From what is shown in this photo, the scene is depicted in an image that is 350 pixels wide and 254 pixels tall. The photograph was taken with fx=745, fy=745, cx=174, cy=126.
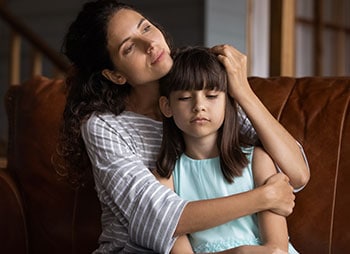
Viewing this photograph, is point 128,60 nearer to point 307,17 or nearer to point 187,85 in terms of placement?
point 187,85

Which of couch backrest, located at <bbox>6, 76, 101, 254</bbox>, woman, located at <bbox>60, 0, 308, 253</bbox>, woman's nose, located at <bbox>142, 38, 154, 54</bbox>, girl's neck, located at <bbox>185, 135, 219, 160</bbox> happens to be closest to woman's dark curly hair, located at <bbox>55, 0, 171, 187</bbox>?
woman, located at <bbox>60, 0, 308, 253</bbox>

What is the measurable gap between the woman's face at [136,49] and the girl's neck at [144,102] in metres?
0.05

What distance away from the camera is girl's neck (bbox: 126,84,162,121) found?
2057 millimetres

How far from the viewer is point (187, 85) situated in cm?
183

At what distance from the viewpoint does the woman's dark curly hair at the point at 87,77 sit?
2.03 metres

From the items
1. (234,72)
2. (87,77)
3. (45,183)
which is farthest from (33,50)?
(234,72)

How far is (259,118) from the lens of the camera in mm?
1889

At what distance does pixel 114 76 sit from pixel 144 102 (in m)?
0.11

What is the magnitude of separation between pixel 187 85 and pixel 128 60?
0.70 feet

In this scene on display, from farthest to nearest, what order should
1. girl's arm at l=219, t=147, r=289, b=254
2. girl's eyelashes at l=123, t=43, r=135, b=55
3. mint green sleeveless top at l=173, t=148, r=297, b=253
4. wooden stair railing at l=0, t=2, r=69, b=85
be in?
1. wooden stair railing at l=0, t=2, r=69, b=85
2. girl's eyelashes at l=123, t=43, r=135, b=55
3. mint green sleeveless top at l=173, t=148, r=297, b=253
4. girl's arm at l=219, t=147, r=289, b=254

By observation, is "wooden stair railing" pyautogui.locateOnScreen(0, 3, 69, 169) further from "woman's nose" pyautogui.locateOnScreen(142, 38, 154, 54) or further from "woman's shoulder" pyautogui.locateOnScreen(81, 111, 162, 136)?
"woman's nose" pyautogui.locateOnScreen(142, 38, 154, 54)

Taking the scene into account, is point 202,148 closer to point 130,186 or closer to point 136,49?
point 130,186

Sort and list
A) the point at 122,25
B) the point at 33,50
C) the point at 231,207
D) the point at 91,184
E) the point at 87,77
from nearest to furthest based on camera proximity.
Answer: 1. the point at 231,207
2. the point at 122,25
3. the point at 87,77
4. the point at 91,184
5. the point at 33,50

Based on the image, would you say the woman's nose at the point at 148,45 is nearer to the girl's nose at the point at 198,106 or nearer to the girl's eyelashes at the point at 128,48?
the girl's eyelashes at the point at 128,48
